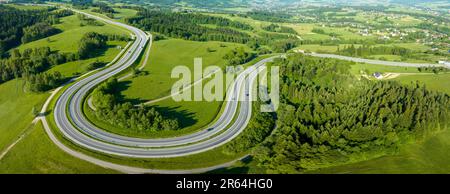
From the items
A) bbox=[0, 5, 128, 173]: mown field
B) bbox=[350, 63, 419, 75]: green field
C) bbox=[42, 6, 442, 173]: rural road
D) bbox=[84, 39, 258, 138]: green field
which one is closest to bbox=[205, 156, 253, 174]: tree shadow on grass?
bbox=[42, 6, 442, 173]: rural road

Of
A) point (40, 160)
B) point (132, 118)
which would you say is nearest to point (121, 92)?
point (132, 118)

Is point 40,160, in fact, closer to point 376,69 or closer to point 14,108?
point 14,108

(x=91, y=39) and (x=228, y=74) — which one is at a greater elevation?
(x=91, y=39)

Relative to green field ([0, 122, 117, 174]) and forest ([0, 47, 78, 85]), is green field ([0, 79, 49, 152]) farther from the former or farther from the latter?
green field ([0, 122, 117, 174])

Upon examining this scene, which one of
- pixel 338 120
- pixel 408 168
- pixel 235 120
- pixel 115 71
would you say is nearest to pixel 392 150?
pixel 408 168

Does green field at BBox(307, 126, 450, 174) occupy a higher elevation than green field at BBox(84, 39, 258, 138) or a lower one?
lower
